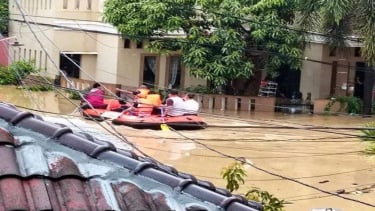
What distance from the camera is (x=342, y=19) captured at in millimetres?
18312

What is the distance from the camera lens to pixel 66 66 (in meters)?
28.1

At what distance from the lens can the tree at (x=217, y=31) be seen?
70.4 feet

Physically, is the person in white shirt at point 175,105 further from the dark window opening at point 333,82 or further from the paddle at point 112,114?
the dark window opening at point 333,82

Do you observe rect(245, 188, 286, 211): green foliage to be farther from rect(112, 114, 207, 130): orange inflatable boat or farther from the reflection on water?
the reflection on water

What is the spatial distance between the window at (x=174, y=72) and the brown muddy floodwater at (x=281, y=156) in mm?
5416

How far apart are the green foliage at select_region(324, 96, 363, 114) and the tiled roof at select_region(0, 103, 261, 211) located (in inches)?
815

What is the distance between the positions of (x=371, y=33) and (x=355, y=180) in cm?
389

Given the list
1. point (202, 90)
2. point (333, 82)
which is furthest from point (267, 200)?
point (333, 82)

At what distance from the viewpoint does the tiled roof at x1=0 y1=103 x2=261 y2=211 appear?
2316mm

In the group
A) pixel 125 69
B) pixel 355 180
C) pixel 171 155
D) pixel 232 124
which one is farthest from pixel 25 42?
pixel 355 180

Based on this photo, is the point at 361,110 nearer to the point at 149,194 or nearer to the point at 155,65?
the point at 155,65

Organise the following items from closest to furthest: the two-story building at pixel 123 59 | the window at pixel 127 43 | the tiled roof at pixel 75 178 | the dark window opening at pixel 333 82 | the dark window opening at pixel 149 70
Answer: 1. the tiled roof at pixel 75 178
2. the two-story building at pixel 123 59
3. the dark window opening at pixel 333 82
4. the window at pixel 127 43
5. the dark window opening at pixel 149 70

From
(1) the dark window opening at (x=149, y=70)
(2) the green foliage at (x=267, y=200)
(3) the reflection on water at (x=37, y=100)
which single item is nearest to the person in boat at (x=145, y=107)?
(3) the reflection on water at (x=37, y=100)

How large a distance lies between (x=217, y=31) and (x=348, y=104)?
524cm
